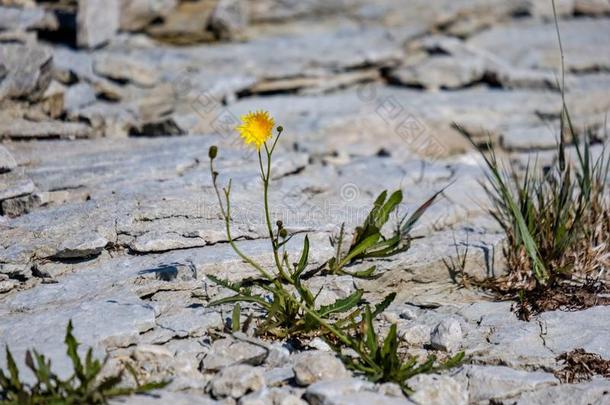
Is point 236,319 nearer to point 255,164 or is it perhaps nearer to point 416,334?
point 416,334

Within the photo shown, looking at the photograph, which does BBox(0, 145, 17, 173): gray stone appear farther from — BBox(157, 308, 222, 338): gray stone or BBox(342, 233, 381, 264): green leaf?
BBox(342, 233, 381, 264): green leaf

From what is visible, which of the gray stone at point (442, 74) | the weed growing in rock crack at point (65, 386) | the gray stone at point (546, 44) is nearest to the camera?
the weed growing in rock crack at point (65, 386)

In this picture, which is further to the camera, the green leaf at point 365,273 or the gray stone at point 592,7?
the gray stone at point 592,7

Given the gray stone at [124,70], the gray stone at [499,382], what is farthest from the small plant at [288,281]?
the gray stone at [124,70]

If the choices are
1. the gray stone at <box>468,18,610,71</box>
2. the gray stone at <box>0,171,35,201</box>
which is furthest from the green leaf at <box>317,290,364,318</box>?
the gray stone at <box>468,18,610,71</box>

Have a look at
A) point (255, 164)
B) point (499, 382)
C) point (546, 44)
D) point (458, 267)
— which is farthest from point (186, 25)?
point (499, 382)

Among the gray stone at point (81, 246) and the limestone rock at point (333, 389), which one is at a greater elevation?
the gray stone at point (81, 246)

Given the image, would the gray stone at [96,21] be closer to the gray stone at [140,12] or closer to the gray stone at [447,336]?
the gray stone at [140,12]

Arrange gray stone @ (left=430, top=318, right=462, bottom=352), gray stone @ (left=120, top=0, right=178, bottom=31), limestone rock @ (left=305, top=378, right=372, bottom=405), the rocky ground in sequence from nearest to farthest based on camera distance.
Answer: limestone rock @ (left=305, top=378, right=372, bottom=405) → the rocky ground → gray stone @ (left=430, top=318, right=462, bottom=352) → gray stone @ (left=120, top=0, right=178, bottom=31)
